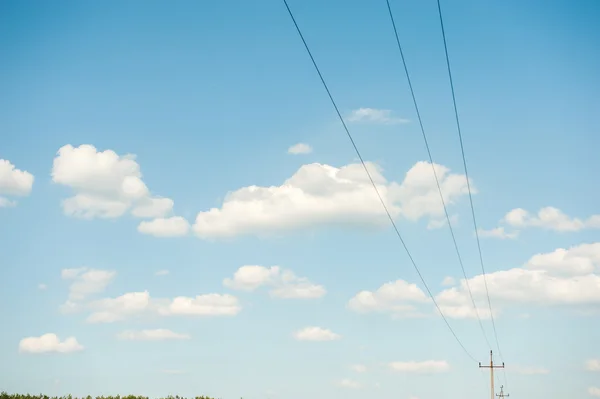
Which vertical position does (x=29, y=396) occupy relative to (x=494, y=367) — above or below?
below

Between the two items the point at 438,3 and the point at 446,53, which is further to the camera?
the point at 446,53

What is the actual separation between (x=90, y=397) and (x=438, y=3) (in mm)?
26829

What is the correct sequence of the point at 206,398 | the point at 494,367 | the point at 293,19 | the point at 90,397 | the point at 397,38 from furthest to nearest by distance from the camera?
the point at 494,367
the point at 206,398
the point at 90,397
the point at 397,38
the point at 293,19

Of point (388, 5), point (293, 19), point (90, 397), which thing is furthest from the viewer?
A: point (90, 397)

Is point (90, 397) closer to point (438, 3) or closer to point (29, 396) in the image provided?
point (29, 396)

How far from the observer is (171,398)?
32.7 metres

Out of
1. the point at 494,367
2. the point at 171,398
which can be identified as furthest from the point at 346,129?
the point at 494,367

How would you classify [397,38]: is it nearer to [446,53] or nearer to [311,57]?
[446,53]

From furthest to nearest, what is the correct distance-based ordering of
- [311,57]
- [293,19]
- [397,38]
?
[397,38] → [311,57] → [293,19]

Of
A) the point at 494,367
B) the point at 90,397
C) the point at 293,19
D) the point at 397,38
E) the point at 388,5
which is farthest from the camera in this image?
the point at 494,367

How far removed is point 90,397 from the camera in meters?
30.9

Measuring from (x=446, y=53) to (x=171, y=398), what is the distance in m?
24.7

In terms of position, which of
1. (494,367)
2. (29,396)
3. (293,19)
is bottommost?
(29,396)

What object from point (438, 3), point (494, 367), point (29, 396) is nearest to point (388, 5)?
point (438, 3)
